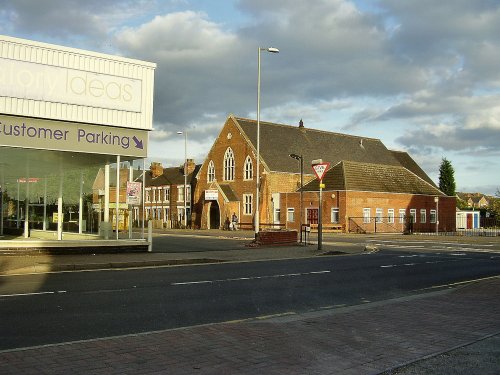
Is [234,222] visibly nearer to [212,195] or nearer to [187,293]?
[212,195]

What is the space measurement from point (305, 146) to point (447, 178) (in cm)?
3583

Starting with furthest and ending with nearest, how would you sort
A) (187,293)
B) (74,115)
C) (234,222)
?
1. (234,222)
2. (74,115)
3. (187,293)

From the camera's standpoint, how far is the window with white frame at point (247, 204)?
6062cm

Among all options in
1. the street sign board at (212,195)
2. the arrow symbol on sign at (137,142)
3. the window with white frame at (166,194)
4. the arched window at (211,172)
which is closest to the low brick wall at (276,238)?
the arrow symbol on sign at (137,142)

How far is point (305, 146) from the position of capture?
64125mm

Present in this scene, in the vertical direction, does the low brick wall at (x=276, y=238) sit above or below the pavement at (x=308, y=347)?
above

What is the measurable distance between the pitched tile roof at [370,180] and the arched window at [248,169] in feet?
25.6

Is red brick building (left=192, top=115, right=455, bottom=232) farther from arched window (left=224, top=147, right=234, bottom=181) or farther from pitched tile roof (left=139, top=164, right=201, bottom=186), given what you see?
pitched tile roof (left=139, top=164, right=201, bottom=186)

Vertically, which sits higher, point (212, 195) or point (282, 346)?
point (212, 195)

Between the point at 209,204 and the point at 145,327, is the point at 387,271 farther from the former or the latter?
the point at 209,204

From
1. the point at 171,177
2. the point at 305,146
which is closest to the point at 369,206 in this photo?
the point at 305,146

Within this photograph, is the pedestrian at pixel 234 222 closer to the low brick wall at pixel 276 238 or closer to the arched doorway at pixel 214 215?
the arched doorway at pixel 214 215

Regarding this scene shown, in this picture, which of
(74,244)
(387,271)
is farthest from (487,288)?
(74,244)

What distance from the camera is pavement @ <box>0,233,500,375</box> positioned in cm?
562
